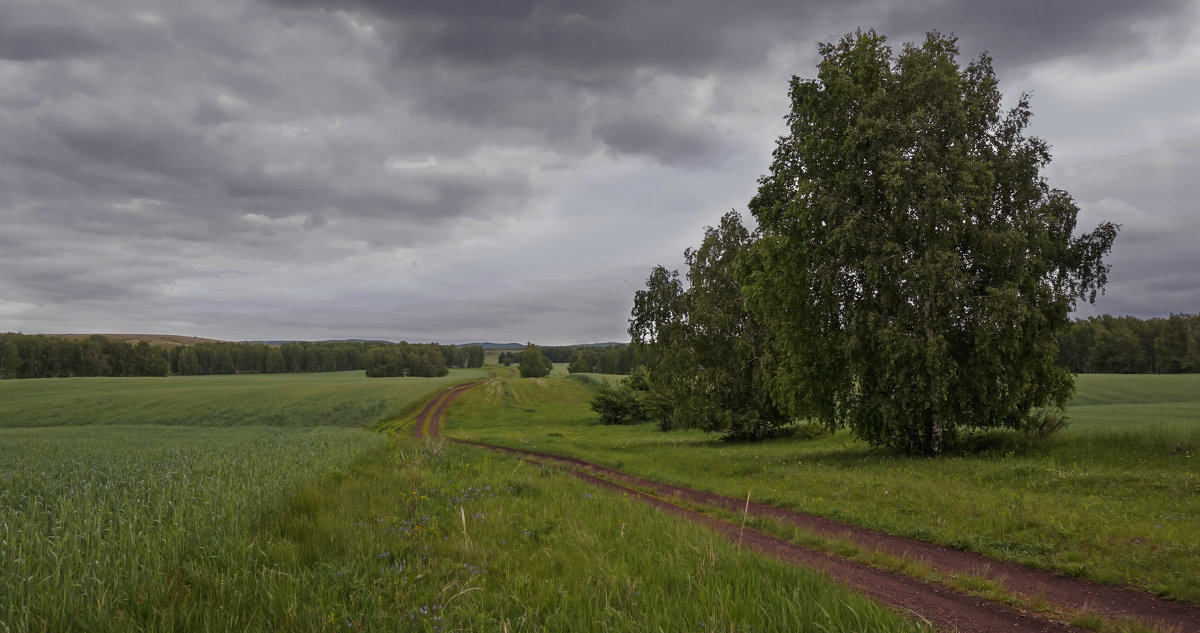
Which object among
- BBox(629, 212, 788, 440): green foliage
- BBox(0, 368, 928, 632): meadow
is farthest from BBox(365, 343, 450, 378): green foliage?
BBox(0, 368, 928, 632): meadow

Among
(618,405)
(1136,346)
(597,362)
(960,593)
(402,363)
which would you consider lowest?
(402,363)

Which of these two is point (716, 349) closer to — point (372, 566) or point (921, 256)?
point (921, 256)

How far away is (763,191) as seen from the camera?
2378cm

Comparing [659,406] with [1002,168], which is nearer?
[1002,168]

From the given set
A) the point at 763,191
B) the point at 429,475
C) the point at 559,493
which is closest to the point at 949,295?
the point at 763,191

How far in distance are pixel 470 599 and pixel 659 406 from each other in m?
32.0

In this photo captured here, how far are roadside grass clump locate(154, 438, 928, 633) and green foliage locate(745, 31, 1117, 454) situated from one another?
13.8 metres

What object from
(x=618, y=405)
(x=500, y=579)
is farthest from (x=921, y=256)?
(x=618, y=405)

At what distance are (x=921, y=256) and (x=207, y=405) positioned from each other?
69.1 metres

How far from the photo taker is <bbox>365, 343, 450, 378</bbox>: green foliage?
139875 millimetres

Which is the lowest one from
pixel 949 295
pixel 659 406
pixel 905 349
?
pixel 659 406

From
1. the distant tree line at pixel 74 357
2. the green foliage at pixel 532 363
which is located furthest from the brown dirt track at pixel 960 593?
the distant tree line at pixel 74 357

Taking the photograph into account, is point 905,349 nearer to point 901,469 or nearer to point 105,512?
point 901,469

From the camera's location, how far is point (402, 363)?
14262cm
